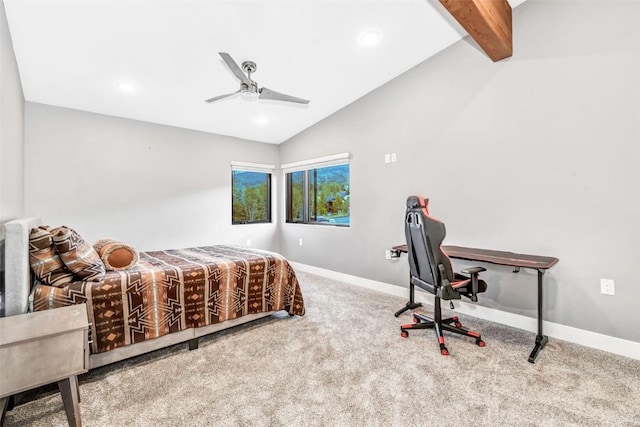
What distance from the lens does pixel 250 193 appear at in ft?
17.7

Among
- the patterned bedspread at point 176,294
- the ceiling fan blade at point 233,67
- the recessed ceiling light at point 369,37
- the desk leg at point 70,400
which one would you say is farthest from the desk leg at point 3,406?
the recessed ceiling light at point 369,37

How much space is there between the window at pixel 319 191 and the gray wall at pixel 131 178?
0.80 meters

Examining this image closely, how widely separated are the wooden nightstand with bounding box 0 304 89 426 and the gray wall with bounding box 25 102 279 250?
265 centimetres

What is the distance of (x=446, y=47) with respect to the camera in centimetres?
320

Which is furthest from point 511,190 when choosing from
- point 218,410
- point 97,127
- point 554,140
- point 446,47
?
point 97,127

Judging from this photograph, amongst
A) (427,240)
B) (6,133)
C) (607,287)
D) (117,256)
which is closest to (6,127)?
(6,133)

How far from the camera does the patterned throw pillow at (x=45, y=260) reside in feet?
5.97

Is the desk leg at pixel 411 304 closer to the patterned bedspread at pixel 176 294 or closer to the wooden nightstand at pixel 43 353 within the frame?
the patterned bedspread at pixel 176 294

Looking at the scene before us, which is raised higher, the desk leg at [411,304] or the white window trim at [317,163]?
the white window trim at [317,163]

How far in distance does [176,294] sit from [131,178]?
2449 millimetres

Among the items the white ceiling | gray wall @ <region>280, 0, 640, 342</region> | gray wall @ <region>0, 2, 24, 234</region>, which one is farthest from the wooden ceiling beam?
gray wall @ <region>0, 2, 24, 234</region>

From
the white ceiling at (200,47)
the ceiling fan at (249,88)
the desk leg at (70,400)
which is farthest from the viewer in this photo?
the ceiling fan at (249,88)

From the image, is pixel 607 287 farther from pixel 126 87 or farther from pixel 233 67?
pixel 126 87

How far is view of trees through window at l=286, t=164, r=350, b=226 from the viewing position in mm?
4562
